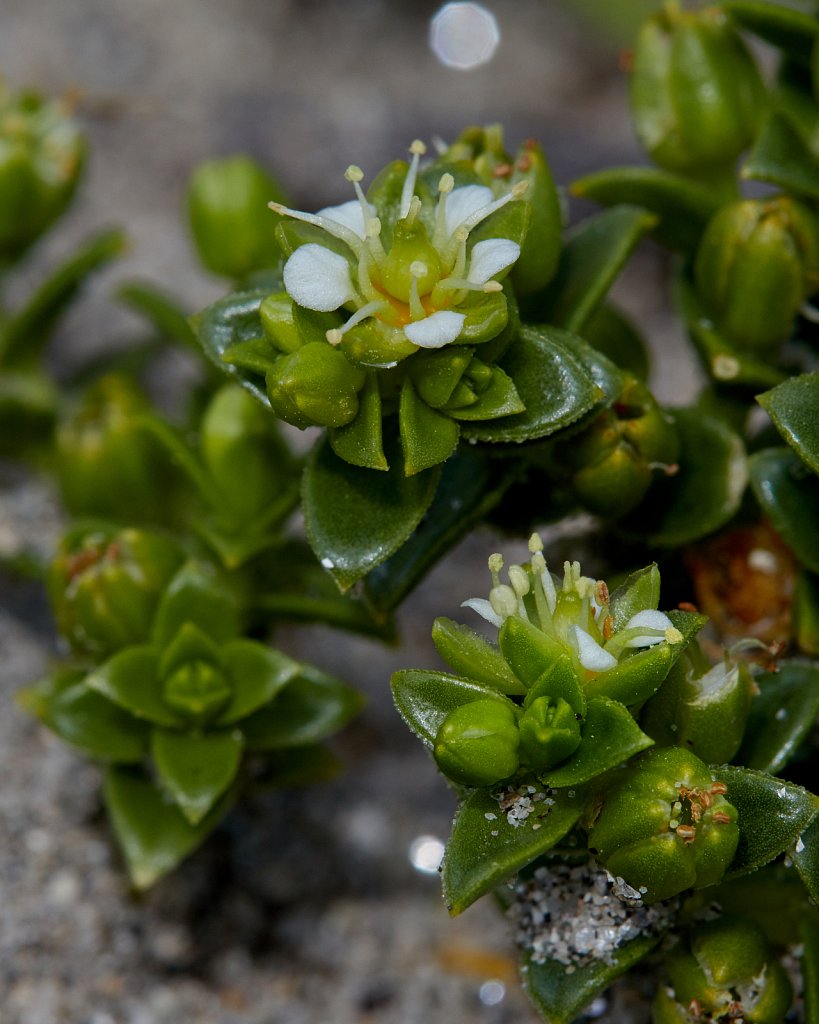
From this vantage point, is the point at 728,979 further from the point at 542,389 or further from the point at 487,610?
the point at 542,389

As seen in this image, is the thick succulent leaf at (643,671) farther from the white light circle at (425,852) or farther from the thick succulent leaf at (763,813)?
the white light circle at (425,852)

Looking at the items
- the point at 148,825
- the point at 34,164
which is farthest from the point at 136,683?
the point at 34,164

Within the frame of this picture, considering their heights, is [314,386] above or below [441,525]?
above

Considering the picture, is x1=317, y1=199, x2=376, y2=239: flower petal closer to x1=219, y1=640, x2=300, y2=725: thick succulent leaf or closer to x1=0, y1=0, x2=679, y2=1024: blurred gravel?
x1=219, y1=640, x2=300, y2=725: thick succulent leaf

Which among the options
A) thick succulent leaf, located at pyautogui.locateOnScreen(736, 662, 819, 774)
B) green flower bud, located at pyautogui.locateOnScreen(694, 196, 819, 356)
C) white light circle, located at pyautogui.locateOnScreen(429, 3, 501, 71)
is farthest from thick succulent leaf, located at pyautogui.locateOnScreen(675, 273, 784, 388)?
white light circle, located at pyautogui.locateOnScreen(429, 3, 501, 71)

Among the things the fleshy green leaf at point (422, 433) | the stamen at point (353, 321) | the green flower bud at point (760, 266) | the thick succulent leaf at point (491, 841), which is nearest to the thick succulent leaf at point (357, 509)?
the fleshy green leaf at point (422, 433)
